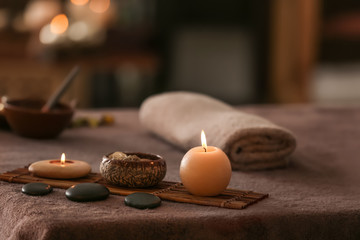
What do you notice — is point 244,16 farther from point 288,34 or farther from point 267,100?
point 267,100

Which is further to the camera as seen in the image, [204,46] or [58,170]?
[204,46]

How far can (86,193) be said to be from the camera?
0.78 meters

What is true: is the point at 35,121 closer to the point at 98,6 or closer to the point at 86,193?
the point at 86,193

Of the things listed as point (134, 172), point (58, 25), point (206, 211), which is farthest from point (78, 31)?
point (206, 211)

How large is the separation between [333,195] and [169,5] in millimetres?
3600

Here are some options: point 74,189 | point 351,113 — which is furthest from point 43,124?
point 351,113

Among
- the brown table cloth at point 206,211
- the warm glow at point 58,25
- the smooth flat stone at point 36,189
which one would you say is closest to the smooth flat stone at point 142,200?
the brown table cloth at point 206,211

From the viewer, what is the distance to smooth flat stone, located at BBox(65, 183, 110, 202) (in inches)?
30.5

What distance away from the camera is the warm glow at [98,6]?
405cm

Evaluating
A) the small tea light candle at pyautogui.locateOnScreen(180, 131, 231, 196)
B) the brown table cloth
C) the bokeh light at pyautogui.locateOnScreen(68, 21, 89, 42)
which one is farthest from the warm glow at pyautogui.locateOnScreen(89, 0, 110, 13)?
the small tea light candle at pyautogui.locateOnScreen(180, 131, 231, 196)

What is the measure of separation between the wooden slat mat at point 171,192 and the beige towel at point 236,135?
0.19 metres

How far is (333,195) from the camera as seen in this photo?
34.6 inches

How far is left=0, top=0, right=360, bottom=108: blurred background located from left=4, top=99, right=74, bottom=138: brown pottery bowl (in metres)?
2.55

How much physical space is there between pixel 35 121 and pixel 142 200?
572 millimetres
